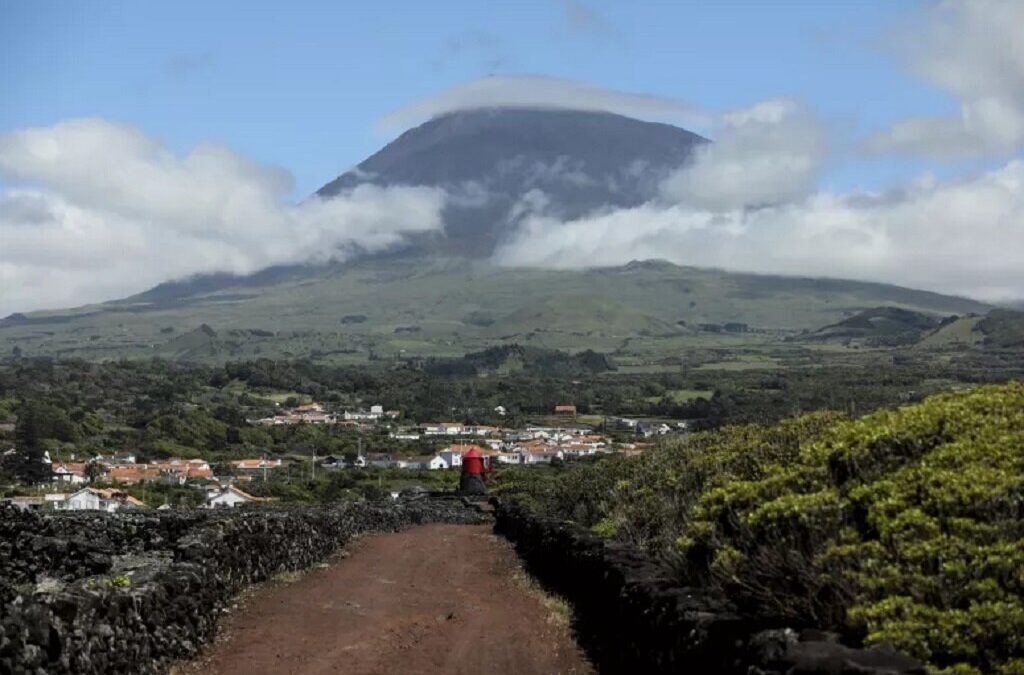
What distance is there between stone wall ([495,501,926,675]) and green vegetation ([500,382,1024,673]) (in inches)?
15.1

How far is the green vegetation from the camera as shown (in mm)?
6426

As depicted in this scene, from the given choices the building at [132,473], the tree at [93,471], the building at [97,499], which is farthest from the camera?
the building at [132,473]

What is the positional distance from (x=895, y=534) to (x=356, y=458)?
84109mm

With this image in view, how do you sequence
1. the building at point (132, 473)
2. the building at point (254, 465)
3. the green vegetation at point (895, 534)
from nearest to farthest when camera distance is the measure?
the green vegetation at point (895, 534), the building at point (132, 473), the building at point (254, 465)

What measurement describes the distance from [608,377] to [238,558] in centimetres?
17709

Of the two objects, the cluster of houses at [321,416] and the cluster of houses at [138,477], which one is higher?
the cluster of houses at [138,477]

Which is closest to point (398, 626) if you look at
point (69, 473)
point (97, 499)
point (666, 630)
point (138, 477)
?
point (666, 630)

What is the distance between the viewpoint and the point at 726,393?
121125 mm

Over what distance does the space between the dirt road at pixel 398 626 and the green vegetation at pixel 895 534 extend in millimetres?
1943

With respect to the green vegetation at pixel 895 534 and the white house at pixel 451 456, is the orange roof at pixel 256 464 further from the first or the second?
the green vegetation at pixel 895 534

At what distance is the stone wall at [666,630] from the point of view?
228 inches

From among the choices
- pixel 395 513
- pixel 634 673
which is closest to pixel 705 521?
pixel 634 673

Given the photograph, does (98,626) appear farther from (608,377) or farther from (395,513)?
(608,377)

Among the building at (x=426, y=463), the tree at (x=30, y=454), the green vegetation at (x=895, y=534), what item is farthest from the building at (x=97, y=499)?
the building at (x=426, y=463)
